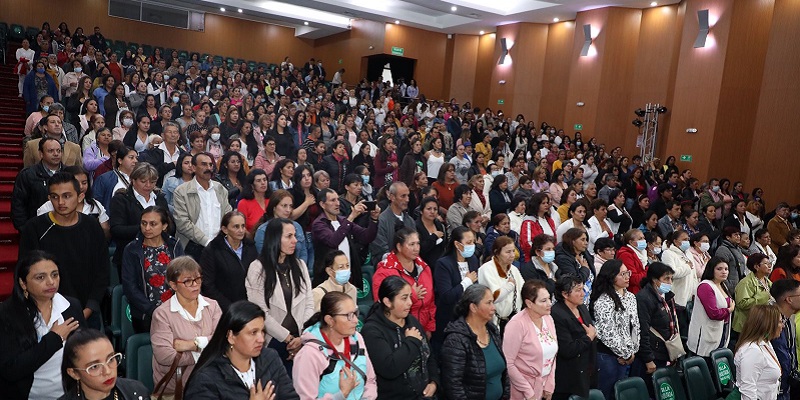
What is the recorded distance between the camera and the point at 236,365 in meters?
2.71

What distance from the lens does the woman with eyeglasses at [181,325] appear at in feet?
10.3

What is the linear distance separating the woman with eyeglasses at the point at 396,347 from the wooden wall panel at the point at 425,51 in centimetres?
1800

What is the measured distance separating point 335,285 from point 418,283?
2.22ft

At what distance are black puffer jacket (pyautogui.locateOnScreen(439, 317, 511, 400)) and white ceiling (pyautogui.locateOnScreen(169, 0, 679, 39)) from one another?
511 inches

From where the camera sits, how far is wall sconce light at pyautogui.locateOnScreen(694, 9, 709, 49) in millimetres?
12805

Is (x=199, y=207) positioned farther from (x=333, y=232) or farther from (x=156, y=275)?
(x=156, y=275)

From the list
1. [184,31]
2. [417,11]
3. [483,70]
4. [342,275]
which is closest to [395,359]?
[342,275]

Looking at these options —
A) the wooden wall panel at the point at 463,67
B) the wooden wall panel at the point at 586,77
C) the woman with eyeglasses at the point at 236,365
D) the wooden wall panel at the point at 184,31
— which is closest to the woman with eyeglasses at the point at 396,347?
the woman with eyeglasses at the point at 236,365

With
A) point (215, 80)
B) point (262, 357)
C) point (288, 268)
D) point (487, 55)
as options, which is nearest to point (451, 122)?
point (215, 80)

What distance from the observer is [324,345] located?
3088mm

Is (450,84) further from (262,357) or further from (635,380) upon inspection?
(262,357)

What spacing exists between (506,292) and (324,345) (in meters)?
1.96

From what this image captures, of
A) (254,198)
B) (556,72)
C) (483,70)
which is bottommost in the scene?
(254,198)

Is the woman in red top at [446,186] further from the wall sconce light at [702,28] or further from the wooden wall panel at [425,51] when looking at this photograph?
the wooden wall panel at [425,51]
